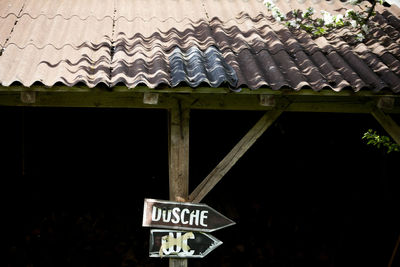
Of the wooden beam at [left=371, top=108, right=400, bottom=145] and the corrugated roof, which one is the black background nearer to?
the corrugated roof

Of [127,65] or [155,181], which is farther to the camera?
[155,181]

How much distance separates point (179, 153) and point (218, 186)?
361cm

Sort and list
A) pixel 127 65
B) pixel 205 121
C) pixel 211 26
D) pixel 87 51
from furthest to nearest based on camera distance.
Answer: pixel 205 121 < pixel 211 26 < pixel 87 51 < pixel 127 65

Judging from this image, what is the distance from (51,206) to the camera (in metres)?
7.22

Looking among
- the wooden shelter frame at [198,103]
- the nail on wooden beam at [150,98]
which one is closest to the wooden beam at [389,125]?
the wooden shelter frame at [198,103]

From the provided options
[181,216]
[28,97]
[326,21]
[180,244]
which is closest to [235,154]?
[181,216]

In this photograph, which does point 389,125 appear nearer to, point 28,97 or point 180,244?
point 180,244

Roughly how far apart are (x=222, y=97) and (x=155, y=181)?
12.3 feet

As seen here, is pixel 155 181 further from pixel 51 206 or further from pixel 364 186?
pixel 364 186

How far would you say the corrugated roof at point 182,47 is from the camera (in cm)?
383

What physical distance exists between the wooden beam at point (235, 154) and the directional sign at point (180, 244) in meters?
0.33

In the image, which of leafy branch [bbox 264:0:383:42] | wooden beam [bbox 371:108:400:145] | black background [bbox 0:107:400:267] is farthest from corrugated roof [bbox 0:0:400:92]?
black background [bbox 0:107:400:267]

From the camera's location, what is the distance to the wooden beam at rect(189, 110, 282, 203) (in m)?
4.17

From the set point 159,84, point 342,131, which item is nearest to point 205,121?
point 342,131
